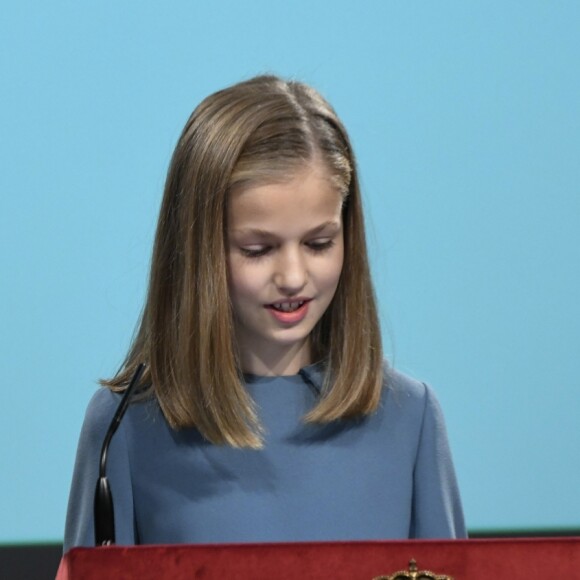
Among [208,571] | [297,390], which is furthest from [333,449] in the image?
[208,571]

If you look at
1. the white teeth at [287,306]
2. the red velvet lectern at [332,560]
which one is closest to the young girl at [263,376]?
the white teeth at [287,306]

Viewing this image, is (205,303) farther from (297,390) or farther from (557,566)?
(557,566)

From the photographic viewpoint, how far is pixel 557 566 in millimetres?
703

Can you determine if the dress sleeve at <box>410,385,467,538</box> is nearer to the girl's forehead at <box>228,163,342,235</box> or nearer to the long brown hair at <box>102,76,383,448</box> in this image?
the long brown hair at <box>102,76,383,448</box>

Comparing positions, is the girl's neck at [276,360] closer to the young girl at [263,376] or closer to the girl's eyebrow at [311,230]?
the young girl at [263,376]

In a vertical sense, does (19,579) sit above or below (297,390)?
below

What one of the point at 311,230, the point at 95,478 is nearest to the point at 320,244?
the point at 311,230

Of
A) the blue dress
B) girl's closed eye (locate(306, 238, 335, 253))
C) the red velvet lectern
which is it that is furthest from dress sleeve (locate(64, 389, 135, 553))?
the red velvet lectern

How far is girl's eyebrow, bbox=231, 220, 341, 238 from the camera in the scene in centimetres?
100

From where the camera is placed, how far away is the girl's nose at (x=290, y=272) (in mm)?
A: 995

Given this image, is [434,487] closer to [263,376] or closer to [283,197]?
[263,376]

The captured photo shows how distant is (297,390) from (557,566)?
452 mm

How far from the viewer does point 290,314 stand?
1027 mm

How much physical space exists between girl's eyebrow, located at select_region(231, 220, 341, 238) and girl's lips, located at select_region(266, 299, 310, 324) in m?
0.06
